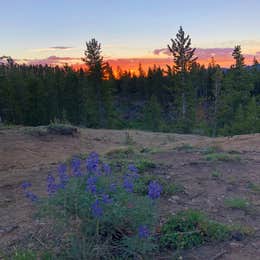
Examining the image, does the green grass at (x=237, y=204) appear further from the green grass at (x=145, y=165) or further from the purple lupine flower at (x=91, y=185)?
the purple lupine flower at (x=91, y=185)

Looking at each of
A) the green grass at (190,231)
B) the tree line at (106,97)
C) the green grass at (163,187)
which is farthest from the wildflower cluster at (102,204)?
the tree line at (106,97)

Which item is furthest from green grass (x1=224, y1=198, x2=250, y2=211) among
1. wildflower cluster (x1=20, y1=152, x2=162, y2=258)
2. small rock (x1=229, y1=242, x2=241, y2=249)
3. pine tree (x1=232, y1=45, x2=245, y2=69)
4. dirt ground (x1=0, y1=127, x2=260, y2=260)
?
pine tree (x1=232, y1=45, x2=245, y2=69)

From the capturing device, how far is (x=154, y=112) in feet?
129

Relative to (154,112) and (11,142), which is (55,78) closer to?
(154,112)

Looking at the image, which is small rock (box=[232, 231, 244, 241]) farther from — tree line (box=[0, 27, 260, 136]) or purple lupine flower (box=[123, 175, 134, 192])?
tree line (box=[0, 27, 260, 136])

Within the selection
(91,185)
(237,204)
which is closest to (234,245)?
(237,204)

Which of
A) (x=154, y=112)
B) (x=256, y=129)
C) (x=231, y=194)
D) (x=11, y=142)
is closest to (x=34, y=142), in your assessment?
(x=11, y=142)

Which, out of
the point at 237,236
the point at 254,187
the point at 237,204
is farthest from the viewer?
the point at 254,187

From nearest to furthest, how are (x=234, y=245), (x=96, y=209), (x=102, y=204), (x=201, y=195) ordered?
(x=96, y=209)
(x=102, y=204)
(x=234, y=245)
(x=201, y=195)

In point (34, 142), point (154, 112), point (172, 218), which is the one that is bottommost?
point (154, 112)

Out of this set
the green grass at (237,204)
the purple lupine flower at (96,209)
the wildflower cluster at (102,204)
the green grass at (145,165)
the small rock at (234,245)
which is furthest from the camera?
the green grass at (145,165)

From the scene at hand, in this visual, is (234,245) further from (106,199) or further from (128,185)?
(106,199)

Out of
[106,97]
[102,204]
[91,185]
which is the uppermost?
[91,185]

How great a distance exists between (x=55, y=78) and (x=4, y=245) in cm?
4100
